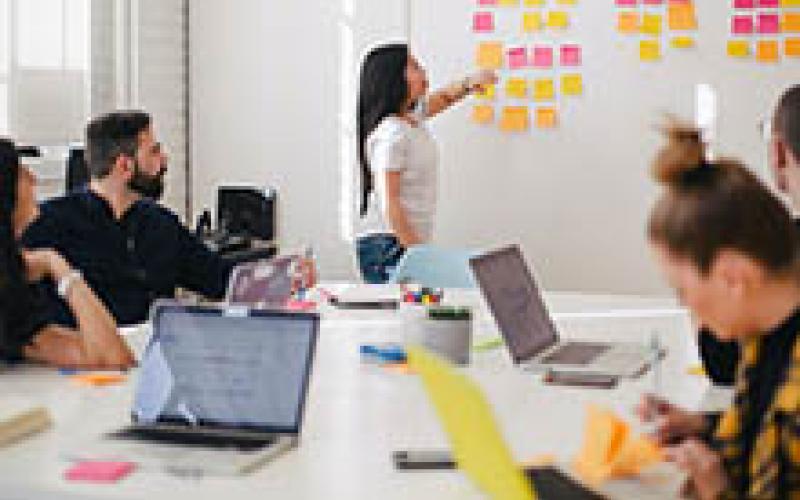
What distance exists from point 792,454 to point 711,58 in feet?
11.7

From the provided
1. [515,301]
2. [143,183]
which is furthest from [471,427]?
[143,183]

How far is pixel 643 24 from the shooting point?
477 centimetres

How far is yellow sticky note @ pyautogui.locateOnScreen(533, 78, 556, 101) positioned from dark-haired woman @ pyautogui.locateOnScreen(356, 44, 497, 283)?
73 cm

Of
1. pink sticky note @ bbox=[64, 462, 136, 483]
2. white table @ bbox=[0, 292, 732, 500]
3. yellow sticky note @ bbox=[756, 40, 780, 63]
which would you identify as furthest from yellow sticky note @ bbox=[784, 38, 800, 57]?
pink sticky note @ bbox=[64, 462, 136, 483]

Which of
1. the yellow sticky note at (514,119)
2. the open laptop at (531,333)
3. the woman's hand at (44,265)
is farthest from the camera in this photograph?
the yellow sticky note at (514,119)

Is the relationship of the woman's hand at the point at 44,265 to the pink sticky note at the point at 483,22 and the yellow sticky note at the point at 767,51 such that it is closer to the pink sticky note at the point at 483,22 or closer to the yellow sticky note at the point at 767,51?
the pink sticky note at the point at 483,22

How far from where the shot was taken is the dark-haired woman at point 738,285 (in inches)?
56.2

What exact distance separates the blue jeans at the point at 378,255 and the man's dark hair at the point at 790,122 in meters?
1.94

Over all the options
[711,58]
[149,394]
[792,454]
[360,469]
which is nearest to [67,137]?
[711,58]

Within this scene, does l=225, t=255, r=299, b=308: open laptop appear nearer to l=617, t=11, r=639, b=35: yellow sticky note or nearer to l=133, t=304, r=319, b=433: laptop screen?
l=133, t=304, r=319, b=433: laptop screen

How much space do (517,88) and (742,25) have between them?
93 cm

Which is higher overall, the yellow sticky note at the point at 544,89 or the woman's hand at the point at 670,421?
the yellow sticky note at the point at 544,89

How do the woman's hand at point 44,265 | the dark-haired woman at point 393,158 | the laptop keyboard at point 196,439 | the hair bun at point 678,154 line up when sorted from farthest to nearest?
the dark-haired woman at point 393,158, the woman's hand at point 44,265, the laptop keyboard at point 196,439, the hair bun at point 678,154

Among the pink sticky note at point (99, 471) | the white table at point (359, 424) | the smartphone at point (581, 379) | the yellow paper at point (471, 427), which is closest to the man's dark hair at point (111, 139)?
the white table at point (359, 424)
